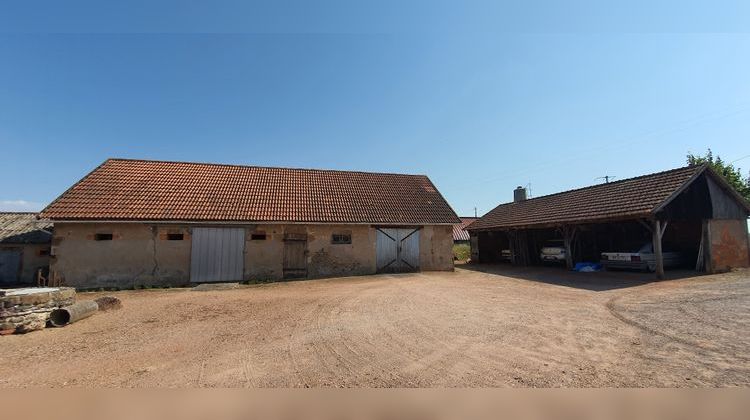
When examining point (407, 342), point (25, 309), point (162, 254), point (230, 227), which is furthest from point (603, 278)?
point (162, 254)

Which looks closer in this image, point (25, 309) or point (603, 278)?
point (25, 309)

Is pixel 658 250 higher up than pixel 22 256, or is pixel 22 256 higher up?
pixel 22 256

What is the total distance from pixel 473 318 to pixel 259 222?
1077cm

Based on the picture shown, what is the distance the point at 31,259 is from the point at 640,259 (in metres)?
27.3

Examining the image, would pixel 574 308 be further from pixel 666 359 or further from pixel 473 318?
pixel 666 359

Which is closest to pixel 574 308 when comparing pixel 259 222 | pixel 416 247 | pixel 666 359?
pixel 666 359

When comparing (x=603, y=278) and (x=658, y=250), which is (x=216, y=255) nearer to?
(x=603, y=278)

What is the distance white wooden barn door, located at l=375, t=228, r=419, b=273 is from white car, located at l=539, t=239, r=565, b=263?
822cm

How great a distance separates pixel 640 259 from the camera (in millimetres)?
15234

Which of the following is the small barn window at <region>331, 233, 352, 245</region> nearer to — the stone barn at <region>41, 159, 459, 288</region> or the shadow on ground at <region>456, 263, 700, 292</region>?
the stone barn at <region>41, 159, 459, 288</region>

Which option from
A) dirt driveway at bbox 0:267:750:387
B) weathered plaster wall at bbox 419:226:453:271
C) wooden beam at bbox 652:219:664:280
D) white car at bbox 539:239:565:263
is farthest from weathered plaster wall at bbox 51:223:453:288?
wooden beam at bbox 652:219:664:280

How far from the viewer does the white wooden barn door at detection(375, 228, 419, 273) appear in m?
17.6

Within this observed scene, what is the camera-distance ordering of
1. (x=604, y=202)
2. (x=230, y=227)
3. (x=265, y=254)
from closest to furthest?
→ (x=230, y=227) → (x=265, y=254) → (x=604, y=202)

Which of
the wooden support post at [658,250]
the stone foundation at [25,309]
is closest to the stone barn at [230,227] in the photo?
the stone foundation at [25,309]
